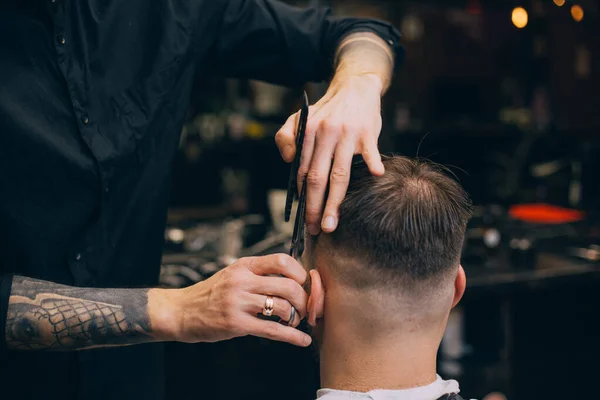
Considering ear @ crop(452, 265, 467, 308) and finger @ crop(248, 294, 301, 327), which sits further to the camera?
ear @ crop(452, 265, 467, 308)

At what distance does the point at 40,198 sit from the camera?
4.92ft

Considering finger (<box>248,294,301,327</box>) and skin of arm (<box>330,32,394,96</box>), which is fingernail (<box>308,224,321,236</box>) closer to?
finger (<box>248,294,301,327</box>)

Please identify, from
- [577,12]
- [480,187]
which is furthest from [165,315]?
[480,187]

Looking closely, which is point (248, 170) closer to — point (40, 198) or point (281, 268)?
point (40, 198)

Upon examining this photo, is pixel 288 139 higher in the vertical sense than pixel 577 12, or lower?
lower

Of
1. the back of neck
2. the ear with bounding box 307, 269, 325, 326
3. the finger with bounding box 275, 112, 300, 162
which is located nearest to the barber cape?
the back of neck

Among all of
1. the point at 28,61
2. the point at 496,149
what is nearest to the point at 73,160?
the point at 28,61

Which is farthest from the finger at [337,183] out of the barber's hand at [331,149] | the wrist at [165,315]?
the wrist at [165,315]

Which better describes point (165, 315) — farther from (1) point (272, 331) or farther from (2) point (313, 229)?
(2) point (313, 229)

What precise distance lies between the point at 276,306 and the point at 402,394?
1.18 ft

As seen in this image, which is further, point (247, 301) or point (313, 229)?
point (313, 229)

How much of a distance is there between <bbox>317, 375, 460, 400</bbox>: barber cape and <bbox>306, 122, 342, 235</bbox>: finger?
0.39 meters

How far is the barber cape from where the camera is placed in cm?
132

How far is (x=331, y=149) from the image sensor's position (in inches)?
49.5
